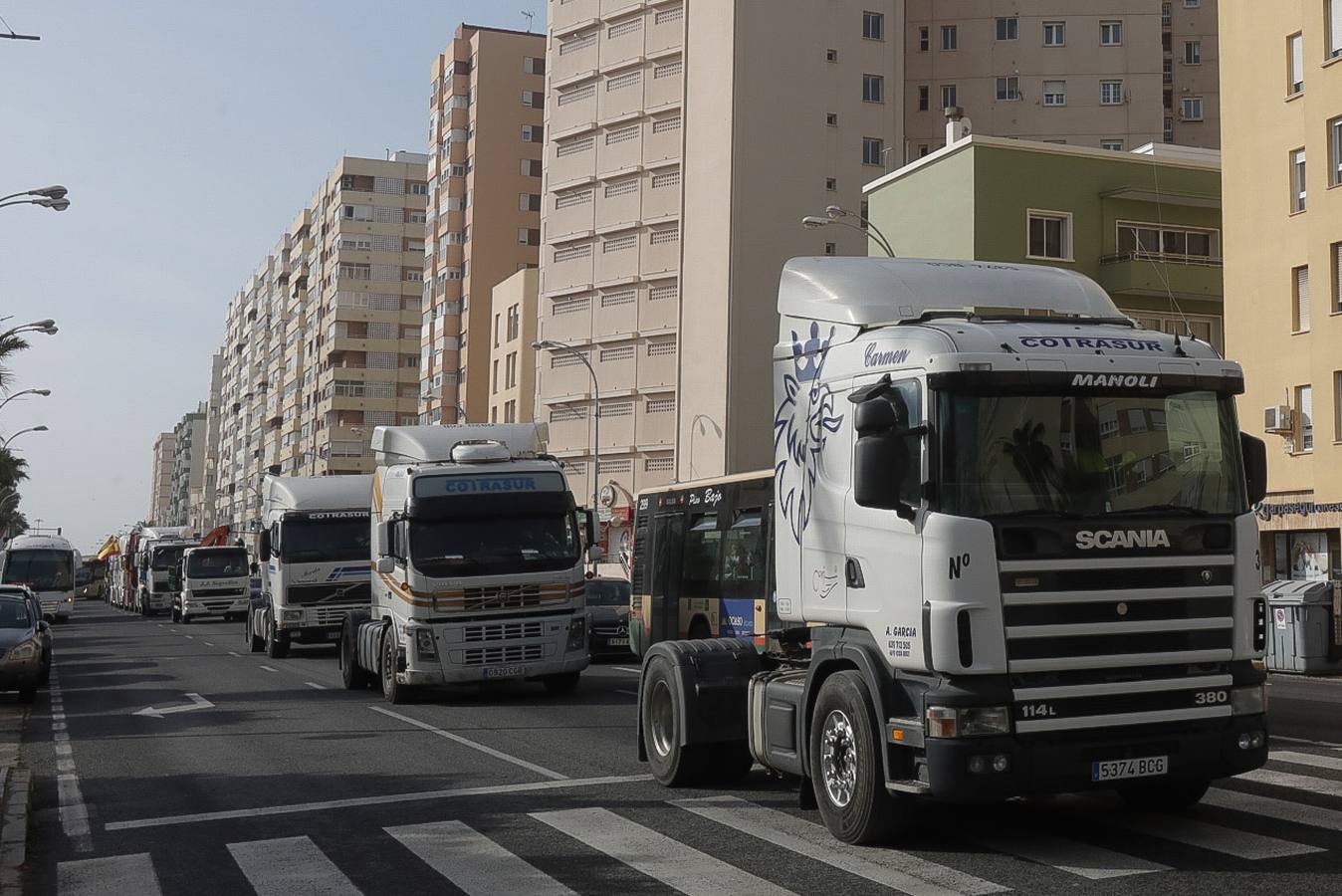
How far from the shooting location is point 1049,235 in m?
41.5

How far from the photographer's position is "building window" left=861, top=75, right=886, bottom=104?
63.4 metres

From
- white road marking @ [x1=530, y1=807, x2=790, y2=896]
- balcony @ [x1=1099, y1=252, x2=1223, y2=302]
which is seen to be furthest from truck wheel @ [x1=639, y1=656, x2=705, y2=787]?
balcony @ [x1=1099, y1=252, x2=1223, y2=302]

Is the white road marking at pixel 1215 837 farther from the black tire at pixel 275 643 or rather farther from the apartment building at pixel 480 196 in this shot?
the apartment building at pixel 480 196

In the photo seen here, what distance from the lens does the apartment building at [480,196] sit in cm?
8988

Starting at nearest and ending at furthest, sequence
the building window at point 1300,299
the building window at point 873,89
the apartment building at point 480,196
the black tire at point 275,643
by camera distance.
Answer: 1. the black tire at point 275,643
2. the building window at point 1300,299
3. the building window at point 873,89
4. the apartment building at point 480,196

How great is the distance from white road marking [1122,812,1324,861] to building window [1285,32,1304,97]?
28.7 meters

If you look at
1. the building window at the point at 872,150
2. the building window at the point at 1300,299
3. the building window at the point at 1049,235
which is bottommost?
the building window at the point at 1300,299

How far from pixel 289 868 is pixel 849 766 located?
10.8ft

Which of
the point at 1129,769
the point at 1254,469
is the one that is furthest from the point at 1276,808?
the point at 1254,469

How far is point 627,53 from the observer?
233 ft

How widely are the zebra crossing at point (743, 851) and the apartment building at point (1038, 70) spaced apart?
196 feet

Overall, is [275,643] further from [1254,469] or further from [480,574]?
[1254,469]

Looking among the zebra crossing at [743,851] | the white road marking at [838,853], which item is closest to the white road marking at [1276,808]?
the zebra crossing at [743,851]

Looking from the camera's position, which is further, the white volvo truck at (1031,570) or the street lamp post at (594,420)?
the street lamp post at (594,420)
